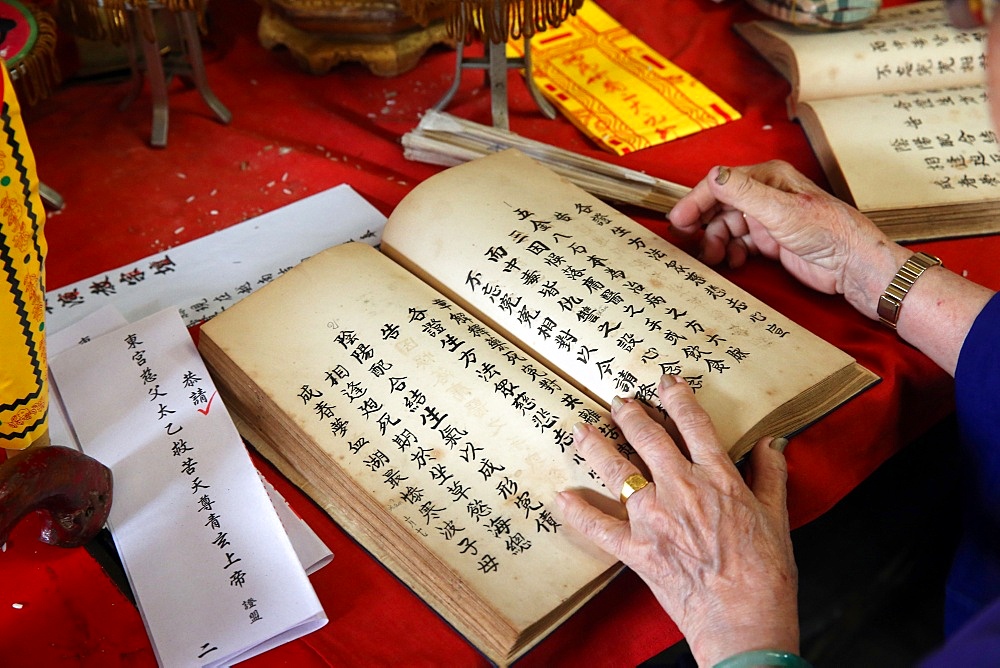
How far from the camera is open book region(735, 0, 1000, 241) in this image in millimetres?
1021

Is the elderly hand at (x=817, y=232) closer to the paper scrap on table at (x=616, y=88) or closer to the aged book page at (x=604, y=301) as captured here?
the aged book page at (x=604, y=301)

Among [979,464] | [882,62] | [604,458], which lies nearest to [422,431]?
[604,458]

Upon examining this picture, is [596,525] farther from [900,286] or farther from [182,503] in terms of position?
[900,286]

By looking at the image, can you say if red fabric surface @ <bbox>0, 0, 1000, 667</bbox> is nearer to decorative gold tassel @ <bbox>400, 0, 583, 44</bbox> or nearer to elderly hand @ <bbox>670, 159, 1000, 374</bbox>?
elderly hand @ <bbox>670, 159, 1000, 374</bbox>

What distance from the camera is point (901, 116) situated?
3.65 ft

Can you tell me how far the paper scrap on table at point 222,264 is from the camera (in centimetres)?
96

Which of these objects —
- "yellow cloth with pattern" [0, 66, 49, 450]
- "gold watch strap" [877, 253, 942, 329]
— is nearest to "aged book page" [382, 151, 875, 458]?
"gold watch strap" [877, 253, 942, 329]

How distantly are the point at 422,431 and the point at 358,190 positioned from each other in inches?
19.6

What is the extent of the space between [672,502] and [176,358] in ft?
1.50

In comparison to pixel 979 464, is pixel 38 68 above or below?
above

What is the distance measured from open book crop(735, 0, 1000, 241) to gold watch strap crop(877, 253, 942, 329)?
120 millimetres

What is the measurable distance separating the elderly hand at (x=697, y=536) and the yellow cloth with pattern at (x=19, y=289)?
0.39 meters

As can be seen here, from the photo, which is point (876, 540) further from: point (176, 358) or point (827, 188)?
point (176, 358)

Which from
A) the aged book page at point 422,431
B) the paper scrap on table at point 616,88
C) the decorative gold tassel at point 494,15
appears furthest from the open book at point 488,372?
the paper scrap on table at point 616,88
